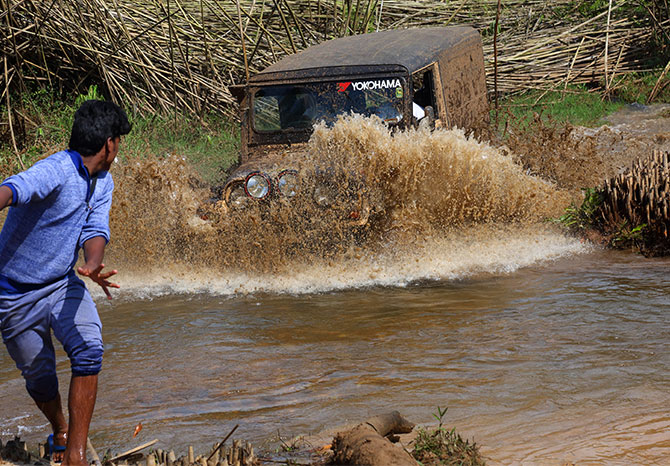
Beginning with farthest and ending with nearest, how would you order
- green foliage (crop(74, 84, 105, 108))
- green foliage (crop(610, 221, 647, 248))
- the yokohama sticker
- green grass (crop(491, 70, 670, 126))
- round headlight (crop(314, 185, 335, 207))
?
green grass (crop(491, 70, 670, 126)), green foliage (crop(74, 84, 105, 108)), green foliage (crop(610, 221, 647, 248)), the yokohama sticker, round headlight (crop(314, 185, 335, 207))

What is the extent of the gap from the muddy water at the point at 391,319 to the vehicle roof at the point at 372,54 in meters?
0.78

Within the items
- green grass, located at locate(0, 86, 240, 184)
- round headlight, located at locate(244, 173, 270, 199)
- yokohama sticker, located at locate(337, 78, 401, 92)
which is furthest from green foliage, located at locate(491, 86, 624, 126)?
round headlight, located at locate(244, 173, 270, 199)

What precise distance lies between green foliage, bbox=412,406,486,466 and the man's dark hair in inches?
68.9

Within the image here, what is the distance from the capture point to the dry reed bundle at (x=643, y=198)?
727cm

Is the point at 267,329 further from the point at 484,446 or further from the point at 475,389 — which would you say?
the point at 484,446

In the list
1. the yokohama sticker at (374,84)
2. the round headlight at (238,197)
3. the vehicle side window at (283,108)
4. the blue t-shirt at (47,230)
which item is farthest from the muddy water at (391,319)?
the blue t-shirt at (47,230)

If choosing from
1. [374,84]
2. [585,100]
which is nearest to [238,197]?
[374,84]

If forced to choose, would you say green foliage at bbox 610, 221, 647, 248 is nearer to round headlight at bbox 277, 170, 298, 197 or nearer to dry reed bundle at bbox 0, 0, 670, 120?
round headlight at bbox 277, 170, 298, 197

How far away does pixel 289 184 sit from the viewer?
6.85 m

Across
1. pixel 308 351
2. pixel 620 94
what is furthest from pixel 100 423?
pixel 620 94

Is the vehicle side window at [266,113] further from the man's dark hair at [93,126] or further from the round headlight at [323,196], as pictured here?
the man's dark hair at [93,126]

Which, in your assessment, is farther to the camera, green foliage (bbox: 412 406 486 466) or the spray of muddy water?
the spray of muddy water

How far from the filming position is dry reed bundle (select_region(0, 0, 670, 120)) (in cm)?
1139

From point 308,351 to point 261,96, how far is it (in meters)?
3.36
